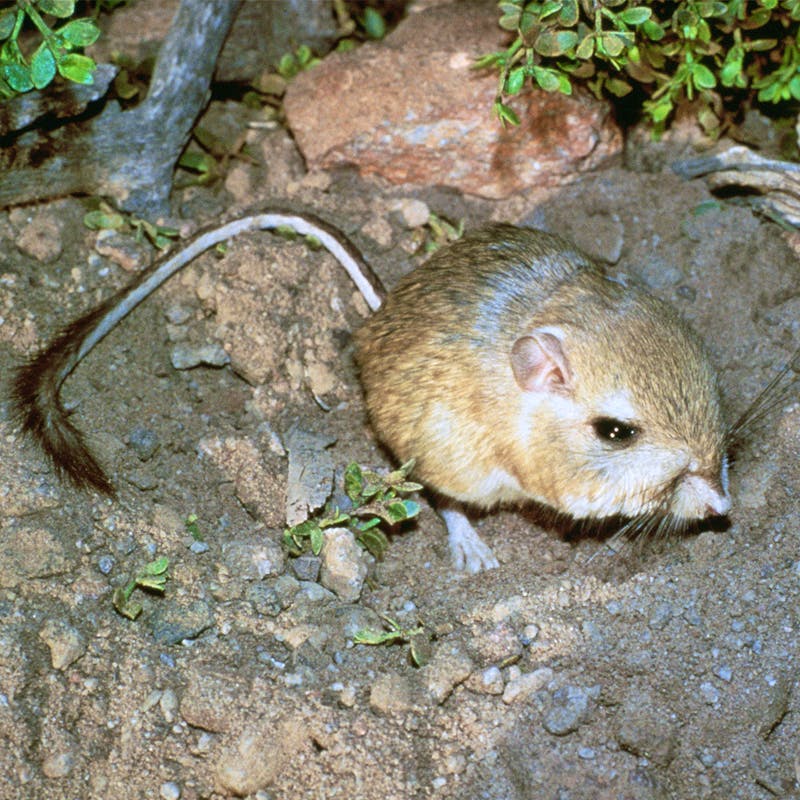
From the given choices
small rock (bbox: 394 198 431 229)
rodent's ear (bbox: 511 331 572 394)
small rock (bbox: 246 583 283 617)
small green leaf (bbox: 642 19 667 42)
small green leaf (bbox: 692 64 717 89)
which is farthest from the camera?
small rock (bbox: 394 198 431 229)

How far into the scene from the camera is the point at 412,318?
4414 millimetres

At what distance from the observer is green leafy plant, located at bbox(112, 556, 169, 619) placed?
152 inches

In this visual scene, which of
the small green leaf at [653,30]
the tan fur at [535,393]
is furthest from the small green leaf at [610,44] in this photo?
the tan fur at [535,393]

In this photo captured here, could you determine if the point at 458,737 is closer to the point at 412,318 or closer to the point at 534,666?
the point at 534,666

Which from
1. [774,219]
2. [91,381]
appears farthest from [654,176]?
[91,381]

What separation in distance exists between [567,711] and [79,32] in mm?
3163

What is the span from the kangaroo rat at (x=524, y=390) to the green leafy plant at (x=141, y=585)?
37 centimetres

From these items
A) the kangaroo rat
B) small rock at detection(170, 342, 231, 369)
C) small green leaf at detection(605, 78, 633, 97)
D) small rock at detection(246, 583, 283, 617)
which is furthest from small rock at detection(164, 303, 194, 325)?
small green leaf at detection(605, 78, 633, 97)

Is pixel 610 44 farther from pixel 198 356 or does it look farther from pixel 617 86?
pixel 198 356

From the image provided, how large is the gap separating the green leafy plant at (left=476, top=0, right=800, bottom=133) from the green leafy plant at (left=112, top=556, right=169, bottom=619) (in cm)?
237

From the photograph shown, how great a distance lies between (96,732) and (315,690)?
74cm

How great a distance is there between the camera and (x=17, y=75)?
423 centimetres

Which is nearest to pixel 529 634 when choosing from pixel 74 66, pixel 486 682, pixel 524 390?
pixel 486 682

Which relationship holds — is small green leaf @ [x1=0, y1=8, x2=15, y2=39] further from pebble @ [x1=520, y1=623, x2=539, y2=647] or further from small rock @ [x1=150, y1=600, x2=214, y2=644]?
pebble @ [x1=520, y1=623, x2=539, y2=647]
